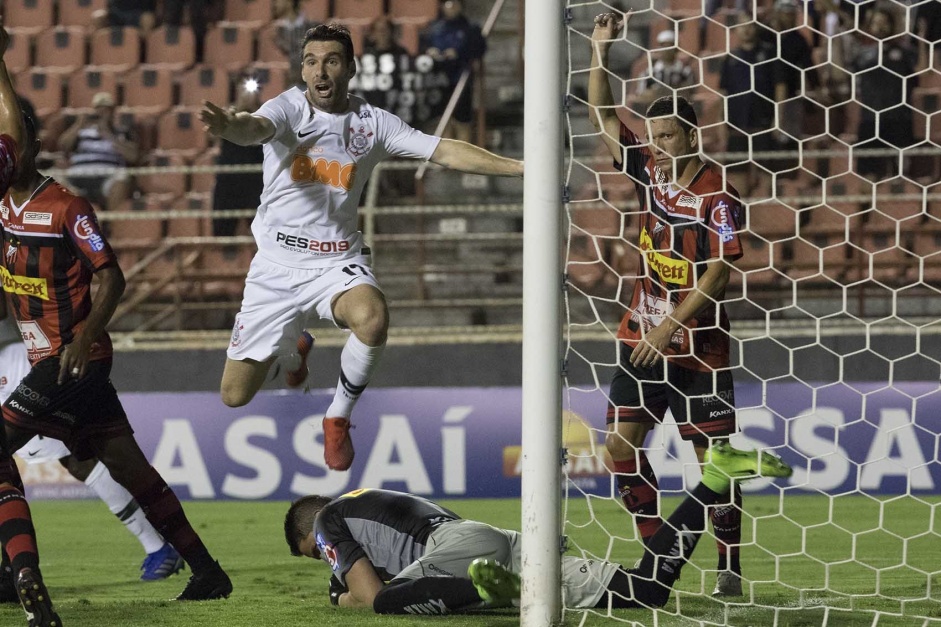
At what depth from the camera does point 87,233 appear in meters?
4.93

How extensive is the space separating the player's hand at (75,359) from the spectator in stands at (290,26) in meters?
6.99

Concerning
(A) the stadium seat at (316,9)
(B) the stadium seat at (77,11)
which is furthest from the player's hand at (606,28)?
(B) the stadium seat at (77,11)

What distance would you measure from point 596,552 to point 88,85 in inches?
335

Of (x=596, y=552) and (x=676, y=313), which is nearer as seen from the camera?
(x=676, y=313)

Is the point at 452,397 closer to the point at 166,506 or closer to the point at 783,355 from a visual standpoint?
the point at 783,355

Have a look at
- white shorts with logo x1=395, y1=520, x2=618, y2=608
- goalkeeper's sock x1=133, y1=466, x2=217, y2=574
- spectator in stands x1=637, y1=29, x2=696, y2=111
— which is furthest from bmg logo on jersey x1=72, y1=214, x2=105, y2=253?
spectator in stands x1=637, y1=29, x2=696, y2=111

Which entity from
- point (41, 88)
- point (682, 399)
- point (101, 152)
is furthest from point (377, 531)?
point (41, 88)

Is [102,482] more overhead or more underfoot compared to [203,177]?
more underfoot

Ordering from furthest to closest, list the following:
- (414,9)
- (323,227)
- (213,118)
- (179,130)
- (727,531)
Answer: (414,9) → (179,130) → (323,227) → (727,531) → (213,118)

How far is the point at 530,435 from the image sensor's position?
373 centimetres

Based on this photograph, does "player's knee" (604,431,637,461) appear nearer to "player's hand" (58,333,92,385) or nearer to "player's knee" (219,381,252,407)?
"player's knee" (219,381,252,407)

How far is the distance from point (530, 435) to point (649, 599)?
2.93 ft

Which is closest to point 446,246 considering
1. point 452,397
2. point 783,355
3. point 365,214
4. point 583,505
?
point 365,214

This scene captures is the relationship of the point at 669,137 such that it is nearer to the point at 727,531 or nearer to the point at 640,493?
the point at 640,493
